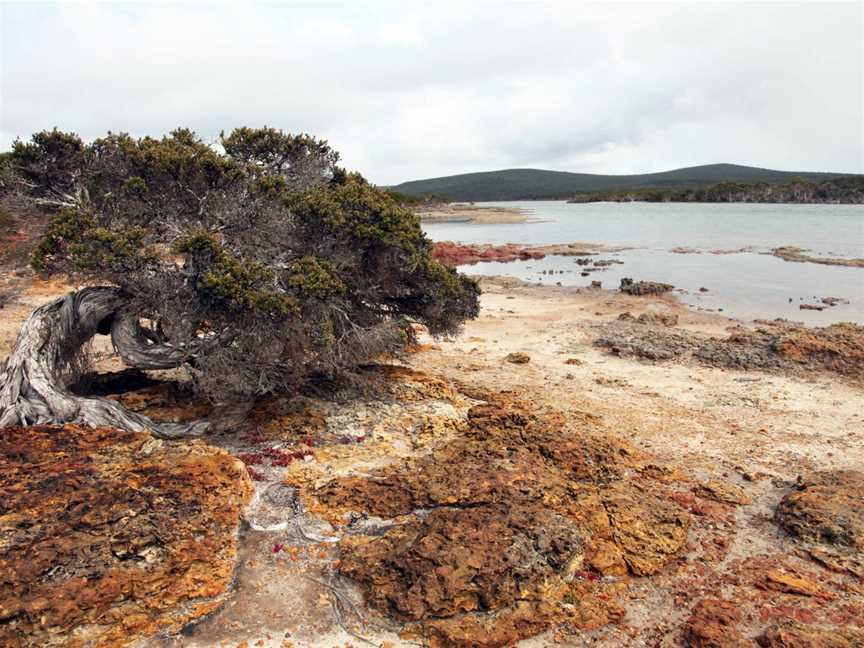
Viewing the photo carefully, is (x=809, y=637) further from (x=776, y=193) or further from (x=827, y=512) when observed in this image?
(x=776, y=193)

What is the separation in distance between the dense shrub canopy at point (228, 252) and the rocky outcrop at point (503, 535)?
109 inches

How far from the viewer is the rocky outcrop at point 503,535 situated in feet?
18.0

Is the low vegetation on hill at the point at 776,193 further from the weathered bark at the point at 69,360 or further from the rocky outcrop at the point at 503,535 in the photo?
the weathered bark at the point at 69,360

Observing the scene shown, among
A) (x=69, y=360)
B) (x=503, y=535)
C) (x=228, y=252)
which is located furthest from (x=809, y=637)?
(x=69, y=360)

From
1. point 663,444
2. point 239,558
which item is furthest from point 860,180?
point 239,558

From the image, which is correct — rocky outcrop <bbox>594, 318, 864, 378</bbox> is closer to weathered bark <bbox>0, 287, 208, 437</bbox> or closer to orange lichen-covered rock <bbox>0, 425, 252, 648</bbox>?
weathered bark <bbox>0, 287, 208, 437</bbox>

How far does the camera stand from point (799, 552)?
6605 millimetres

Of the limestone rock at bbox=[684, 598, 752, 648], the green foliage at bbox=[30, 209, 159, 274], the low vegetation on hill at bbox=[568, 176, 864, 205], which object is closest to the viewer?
the limestone rock at bbox=[684, 598, 752, 648]

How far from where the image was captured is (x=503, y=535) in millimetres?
6148

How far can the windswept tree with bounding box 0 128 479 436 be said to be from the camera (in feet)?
28.2

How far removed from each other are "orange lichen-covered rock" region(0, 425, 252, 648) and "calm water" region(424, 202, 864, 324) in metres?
23.0

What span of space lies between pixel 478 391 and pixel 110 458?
274 inches

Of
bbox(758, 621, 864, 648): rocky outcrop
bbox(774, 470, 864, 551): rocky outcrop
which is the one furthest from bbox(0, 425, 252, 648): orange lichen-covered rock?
bbox(774, 470, 864, 551): rocky outcrop

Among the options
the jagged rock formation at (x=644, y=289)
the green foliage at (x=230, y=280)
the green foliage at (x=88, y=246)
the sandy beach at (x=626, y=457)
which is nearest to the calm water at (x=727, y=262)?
the jagged rock formation at (x=644, y=289)
